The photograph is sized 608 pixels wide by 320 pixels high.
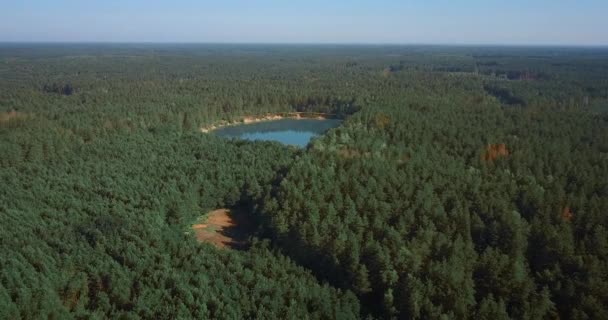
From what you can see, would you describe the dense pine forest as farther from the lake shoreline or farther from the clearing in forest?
the lake shoreline

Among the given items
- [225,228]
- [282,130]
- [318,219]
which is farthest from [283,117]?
[318,219]

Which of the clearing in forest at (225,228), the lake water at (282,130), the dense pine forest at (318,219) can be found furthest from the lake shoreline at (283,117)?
the clearing in forest at (225,228)

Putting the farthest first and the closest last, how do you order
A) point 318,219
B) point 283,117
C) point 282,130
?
1. point 283,117
2. point 282,130
3. point 318,219

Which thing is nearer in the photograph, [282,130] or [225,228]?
[225,228]

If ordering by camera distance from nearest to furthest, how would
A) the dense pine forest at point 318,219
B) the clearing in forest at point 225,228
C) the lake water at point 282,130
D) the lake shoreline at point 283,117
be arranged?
the dense pine forest at point 318,219
the clearing in forest at point 225,228
the lake water at point 282,130
the lake shoreline at point 283,117

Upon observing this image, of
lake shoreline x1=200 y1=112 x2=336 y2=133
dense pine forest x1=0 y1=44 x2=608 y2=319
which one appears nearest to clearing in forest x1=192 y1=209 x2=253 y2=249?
dense pine forest x1=0 y1=44 x2=608 y2=319

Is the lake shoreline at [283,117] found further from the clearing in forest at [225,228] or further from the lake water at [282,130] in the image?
the clearing in forest at [225,228]

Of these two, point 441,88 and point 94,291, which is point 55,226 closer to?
point 94,291

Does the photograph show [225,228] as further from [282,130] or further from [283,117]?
[283,117]
